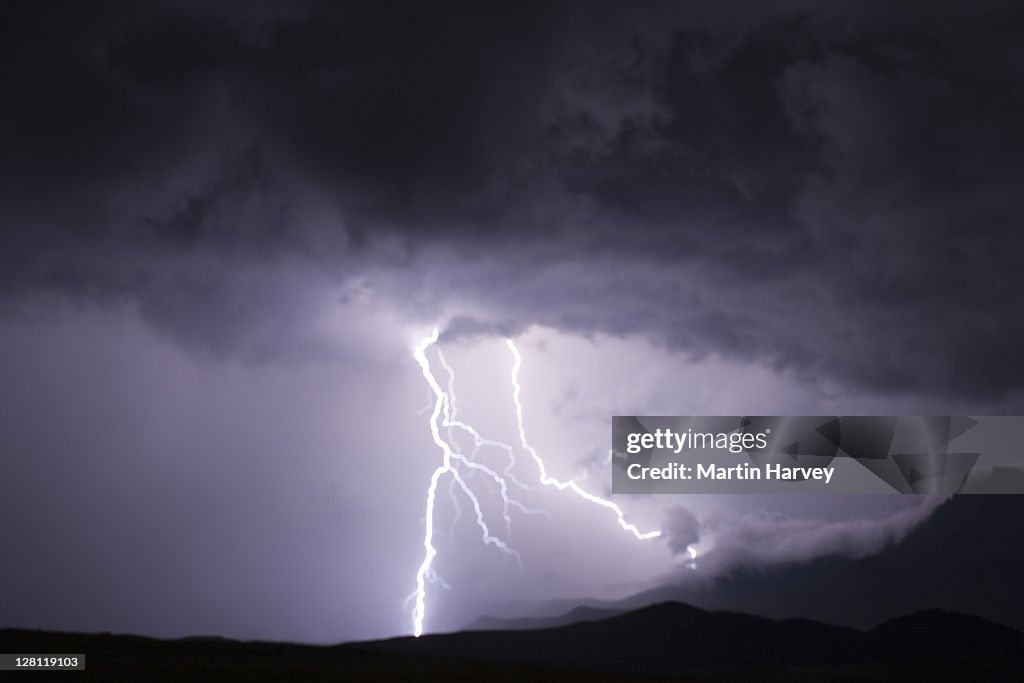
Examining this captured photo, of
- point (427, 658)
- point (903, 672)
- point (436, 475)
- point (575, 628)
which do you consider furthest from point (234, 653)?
point (575, 628)

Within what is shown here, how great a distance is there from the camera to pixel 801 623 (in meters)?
134

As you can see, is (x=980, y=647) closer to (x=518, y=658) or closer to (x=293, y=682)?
(x=518, y=658)

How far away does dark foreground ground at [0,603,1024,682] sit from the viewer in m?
25.5

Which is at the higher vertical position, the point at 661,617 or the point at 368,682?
the point at 368,682

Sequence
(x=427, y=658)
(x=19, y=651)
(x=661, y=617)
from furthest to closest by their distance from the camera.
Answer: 1. (x=661, y=617)
2. (x=427, y=658)
3. (x=19, y=651)

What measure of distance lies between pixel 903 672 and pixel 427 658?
6742cm

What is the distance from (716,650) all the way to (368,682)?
343 feet

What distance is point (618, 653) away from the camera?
365 feet

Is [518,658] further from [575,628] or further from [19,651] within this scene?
[19,651]

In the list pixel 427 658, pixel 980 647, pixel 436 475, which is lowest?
pixel 980 647

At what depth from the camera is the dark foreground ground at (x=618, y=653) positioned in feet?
83.5

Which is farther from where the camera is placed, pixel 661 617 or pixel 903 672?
pixel 661 617

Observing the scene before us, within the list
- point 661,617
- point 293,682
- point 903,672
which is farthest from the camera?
point 661,617

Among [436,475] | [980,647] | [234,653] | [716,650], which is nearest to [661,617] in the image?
[716,650]
